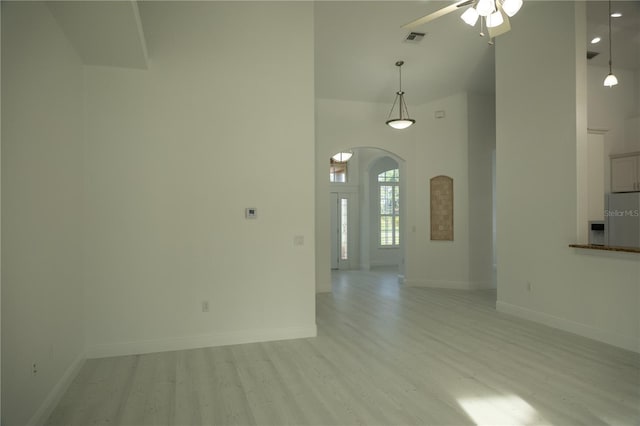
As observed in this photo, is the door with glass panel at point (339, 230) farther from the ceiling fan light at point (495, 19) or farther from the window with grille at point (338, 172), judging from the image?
the ceiling fan light at point (495, 19)

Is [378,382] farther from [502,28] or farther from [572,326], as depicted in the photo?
[502,28]

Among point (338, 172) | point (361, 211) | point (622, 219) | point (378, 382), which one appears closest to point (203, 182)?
point (378, 382)

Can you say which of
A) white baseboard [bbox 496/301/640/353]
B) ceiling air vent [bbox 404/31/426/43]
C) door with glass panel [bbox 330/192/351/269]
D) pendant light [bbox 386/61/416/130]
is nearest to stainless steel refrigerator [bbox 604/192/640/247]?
white baseboard [bbox 496/301/640/353]

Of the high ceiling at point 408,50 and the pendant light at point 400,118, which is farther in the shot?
the pendant light at point 400,118

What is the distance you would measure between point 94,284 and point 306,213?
7.39 ft

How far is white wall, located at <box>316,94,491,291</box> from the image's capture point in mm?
7125

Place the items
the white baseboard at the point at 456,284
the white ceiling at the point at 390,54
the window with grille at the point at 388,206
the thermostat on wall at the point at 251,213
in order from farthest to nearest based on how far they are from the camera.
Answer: the window with grille at the point at 388,206, the white baseboard at the point at 456,284, the white ceiling at the point at 390,54, the thermostat on wall at the point at 251,213

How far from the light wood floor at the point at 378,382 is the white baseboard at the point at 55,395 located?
57 mm

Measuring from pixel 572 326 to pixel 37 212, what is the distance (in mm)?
5298

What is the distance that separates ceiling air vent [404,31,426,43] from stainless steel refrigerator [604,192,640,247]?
394cm

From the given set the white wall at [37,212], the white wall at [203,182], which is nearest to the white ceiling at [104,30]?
the white wall at [37,212]

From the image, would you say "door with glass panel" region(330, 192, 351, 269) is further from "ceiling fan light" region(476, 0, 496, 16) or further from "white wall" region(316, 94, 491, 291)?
"ceiling fan light" region(476, 0, 496, 16)

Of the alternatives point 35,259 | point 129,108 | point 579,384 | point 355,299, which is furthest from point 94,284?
point 579,384

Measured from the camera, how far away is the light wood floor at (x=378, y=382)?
2586 millimetres
